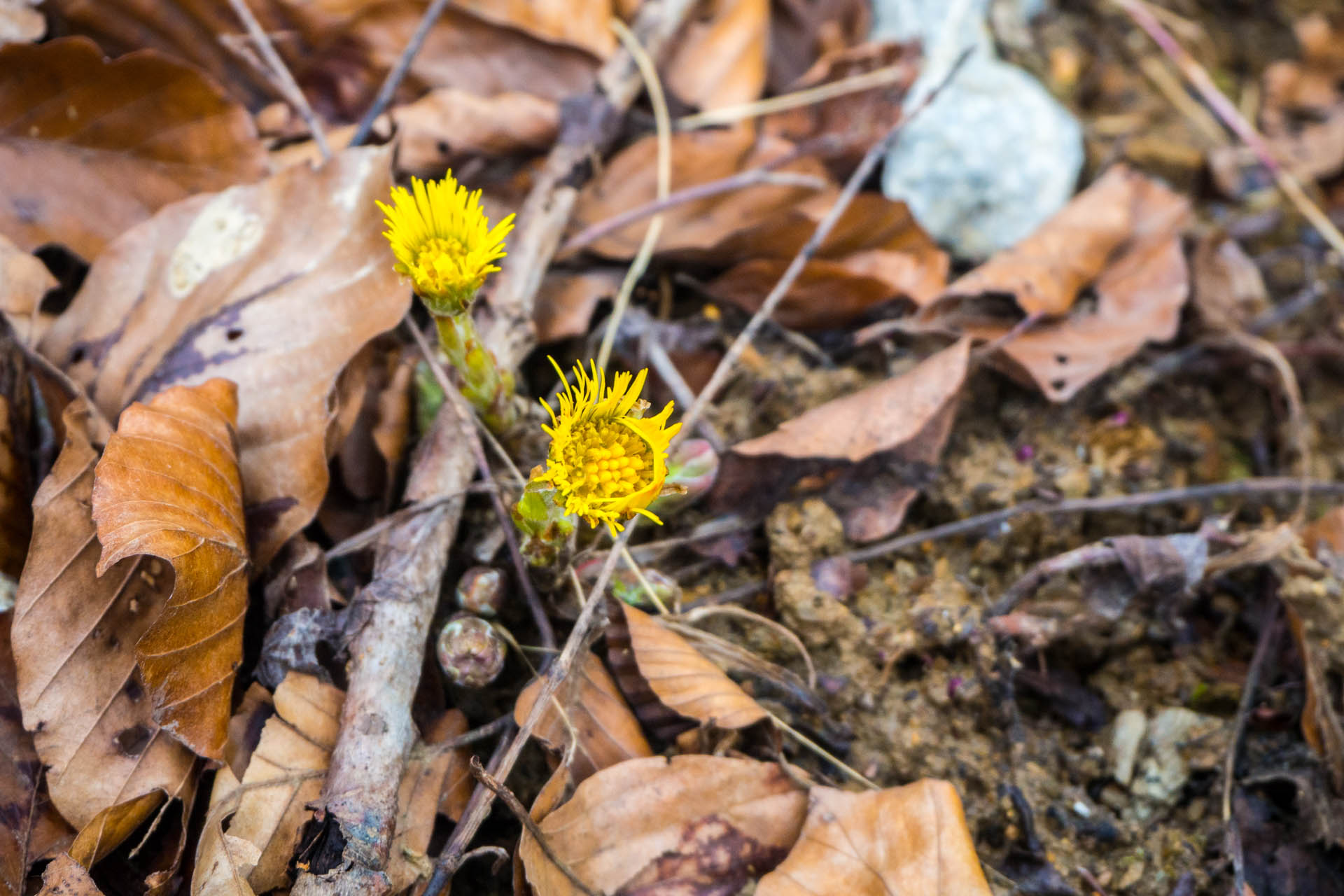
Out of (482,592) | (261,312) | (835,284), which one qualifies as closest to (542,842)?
(482,592)

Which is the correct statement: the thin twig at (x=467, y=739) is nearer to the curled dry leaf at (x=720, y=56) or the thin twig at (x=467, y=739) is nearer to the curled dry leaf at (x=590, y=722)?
the curled dry leaf at (x=590, y=722)

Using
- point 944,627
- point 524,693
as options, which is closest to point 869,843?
point 944,627

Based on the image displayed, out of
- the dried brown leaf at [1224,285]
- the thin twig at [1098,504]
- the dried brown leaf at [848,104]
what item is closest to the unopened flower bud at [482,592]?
the thin twig at [1098,504]

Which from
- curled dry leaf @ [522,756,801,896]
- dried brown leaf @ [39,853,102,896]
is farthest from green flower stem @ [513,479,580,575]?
dried brown leaf @ [39,853,102,896]

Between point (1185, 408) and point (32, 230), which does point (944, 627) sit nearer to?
point (1185, 408)

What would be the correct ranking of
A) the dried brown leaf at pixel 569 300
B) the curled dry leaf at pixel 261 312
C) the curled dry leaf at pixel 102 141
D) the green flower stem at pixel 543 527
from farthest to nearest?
1. the dried brown leaf at pixel 569 300
2. the curled dry leaf at pixel 102 141
3. the curled dry leaf at pixel 261 312
4. the green flower stem at pixel 543 527
